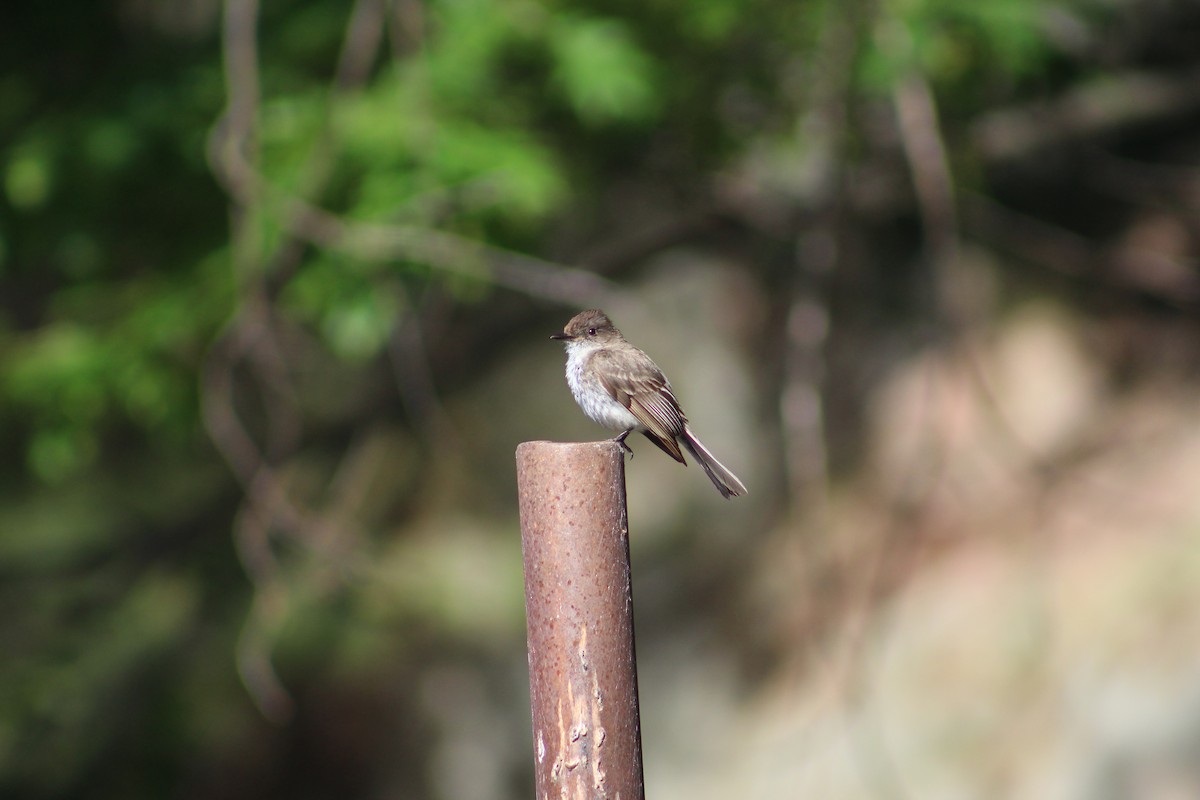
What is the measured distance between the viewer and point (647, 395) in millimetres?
2566

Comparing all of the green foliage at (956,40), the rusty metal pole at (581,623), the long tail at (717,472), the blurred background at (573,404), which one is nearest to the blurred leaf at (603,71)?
the blurred background at (573,404)

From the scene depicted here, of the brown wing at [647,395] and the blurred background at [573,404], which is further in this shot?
the blurred background at [573,404]

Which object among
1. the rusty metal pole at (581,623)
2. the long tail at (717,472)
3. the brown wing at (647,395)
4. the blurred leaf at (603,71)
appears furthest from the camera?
the blurred leaf at (603,71)

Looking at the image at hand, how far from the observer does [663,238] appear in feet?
21.5

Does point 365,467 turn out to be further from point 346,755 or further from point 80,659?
point 346,755

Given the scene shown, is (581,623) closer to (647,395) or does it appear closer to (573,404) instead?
(647,395)

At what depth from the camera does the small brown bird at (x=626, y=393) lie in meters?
2.53

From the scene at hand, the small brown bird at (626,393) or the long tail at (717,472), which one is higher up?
the small brown bird at (626,393)

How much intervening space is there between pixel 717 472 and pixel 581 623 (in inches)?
31.4

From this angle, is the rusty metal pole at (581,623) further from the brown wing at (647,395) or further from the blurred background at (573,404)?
the blurred background at (573,404)

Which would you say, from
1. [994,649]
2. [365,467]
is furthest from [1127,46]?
[365,467]

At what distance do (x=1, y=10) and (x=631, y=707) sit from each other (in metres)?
4.21

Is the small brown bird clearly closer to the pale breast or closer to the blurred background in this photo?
the pale breast

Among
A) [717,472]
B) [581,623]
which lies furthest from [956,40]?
[581,623]
